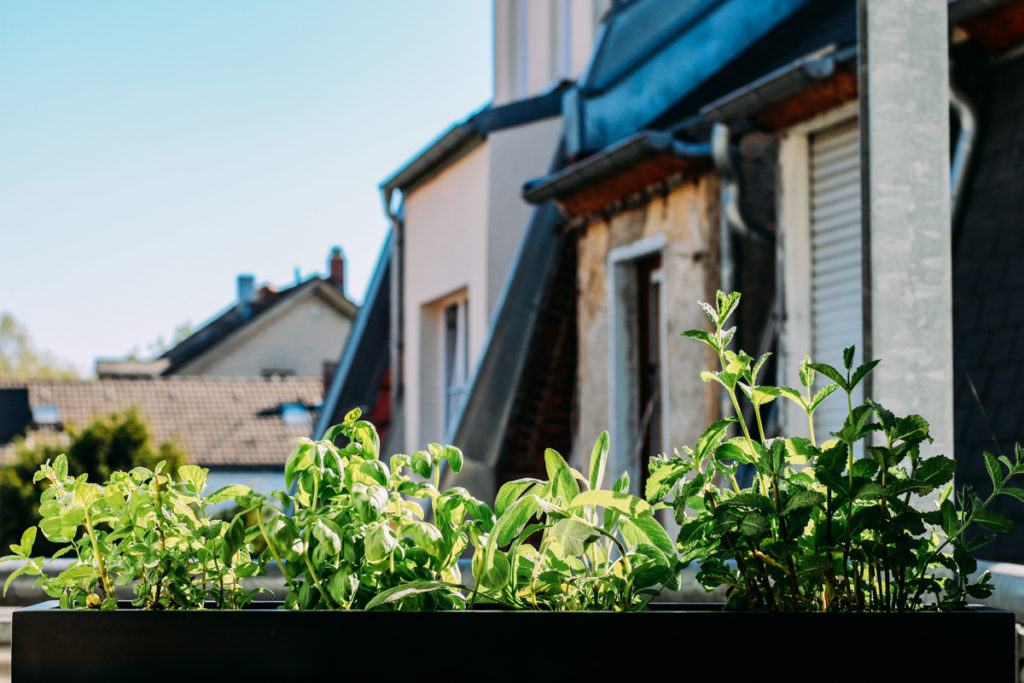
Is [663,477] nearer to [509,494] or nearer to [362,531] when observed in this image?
[509,494]

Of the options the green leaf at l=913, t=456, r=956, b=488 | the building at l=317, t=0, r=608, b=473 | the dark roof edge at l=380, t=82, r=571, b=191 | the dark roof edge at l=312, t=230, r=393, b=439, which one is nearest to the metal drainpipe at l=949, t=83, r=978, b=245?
the building at l=317, t=0, r=608, b=473

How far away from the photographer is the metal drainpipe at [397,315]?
11.3m

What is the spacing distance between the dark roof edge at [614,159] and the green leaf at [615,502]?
5.38 metres

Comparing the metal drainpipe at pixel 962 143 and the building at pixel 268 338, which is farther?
the building at pixel 268 338

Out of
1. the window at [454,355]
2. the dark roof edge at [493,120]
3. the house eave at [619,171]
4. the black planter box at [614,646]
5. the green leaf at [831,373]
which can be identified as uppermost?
the dark roof edge at [493,120]

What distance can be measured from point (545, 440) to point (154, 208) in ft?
112

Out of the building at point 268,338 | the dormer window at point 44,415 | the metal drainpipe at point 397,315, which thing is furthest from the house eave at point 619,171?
the building at point 268,338

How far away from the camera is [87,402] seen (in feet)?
111

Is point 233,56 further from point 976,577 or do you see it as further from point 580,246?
point 976,577

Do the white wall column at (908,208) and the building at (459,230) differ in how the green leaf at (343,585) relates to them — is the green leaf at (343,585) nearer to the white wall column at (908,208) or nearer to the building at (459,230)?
the white wall column at (908,208)

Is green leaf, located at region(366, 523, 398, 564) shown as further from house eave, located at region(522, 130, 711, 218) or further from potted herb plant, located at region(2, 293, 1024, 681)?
house eave, located at region(522, 130, 711, 218)

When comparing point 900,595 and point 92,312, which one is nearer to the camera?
point 900,595

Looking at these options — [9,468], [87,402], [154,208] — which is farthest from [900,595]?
[154,208]

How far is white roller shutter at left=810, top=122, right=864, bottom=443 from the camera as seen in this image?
540 cm
